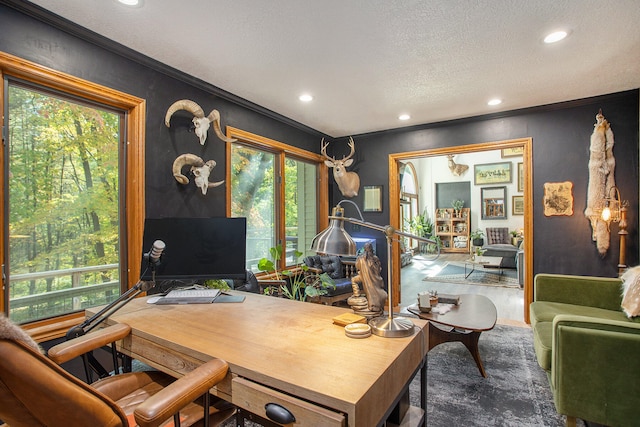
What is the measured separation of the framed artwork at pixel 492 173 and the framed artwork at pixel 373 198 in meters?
6.88

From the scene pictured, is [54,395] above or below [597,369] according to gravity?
above

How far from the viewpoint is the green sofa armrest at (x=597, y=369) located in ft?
5.55

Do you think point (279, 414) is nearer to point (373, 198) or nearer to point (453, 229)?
point (373, 198)

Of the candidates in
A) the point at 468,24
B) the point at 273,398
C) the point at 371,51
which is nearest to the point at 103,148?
the point at 371,51

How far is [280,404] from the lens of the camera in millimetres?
995

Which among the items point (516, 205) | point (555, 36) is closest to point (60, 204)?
point (555, 36)

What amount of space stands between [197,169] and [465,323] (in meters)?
2.72

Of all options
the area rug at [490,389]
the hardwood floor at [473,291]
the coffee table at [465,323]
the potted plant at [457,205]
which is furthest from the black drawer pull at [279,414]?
the potted plant at [457,205]

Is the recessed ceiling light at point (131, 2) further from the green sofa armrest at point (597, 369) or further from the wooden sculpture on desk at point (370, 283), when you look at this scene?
the green sofa armrest at point (597, 369)

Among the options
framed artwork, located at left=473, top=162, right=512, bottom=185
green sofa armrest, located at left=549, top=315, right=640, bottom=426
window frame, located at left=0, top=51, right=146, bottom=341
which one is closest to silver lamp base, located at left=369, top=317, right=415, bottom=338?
green sofa armrest, located at left=549, top=315, right=640, bottom=426

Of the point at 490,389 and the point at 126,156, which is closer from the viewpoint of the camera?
the point at 490,389

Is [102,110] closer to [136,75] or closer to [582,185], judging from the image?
[136,75]

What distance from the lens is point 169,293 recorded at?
2.15 m

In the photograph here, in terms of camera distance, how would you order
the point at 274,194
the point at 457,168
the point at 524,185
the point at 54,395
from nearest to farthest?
the point at 54,395 < the point at 524,185 < the point at 274,194 < the point at 457,168
